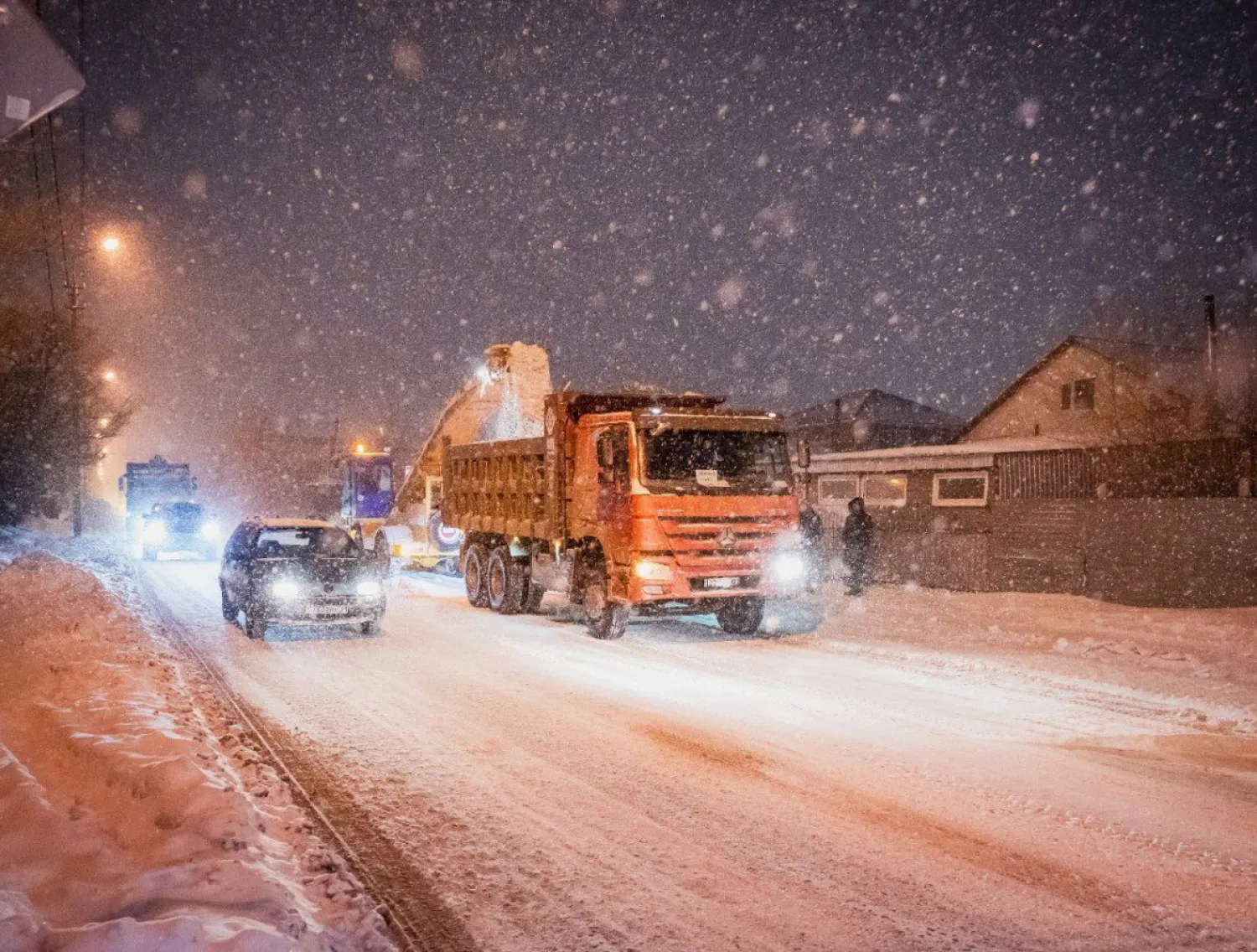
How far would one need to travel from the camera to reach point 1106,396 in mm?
35062

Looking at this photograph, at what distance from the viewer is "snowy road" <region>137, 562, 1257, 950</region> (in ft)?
13.8

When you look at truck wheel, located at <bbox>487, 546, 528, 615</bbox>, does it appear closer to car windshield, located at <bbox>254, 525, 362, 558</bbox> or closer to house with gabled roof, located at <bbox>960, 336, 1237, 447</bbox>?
car windshield, located at <bbox>254, 525, 362, 558</bbox>

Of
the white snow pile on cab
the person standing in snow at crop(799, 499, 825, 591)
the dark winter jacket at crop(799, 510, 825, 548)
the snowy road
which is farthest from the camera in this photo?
the dark winter jacket at crop(799, 510, 825, 548)

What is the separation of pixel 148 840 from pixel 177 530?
93.3 feet

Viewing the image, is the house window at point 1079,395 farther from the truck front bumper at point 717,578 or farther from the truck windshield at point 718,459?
the truck front bumper at point 717,578

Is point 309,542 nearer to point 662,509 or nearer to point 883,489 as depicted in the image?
point 662,509

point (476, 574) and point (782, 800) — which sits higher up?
point (476, 574)

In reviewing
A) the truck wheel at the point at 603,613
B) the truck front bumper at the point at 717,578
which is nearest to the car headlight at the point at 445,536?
the truck wheel at the point at 603,613

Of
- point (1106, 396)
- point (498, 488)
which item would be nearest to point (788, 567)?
point (498, 488)

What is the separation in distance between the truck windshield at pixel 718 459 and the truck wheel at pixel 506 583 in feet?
16.1

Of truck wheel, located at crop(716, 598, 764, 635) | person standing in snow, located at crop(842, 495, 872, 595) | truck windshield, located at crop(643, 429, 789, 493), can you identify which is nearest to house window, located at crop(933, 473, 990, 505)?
person standing in snow, located at crop(842, 495, 872, 595)

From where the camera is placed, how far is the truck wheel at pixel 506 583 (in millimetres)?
16062

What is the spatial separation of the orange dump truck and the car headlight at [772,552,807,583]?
0.02 m

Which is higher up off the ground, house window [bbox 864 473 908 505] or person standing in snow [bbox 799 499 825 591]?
house window [bbox 864 473 908 505]
